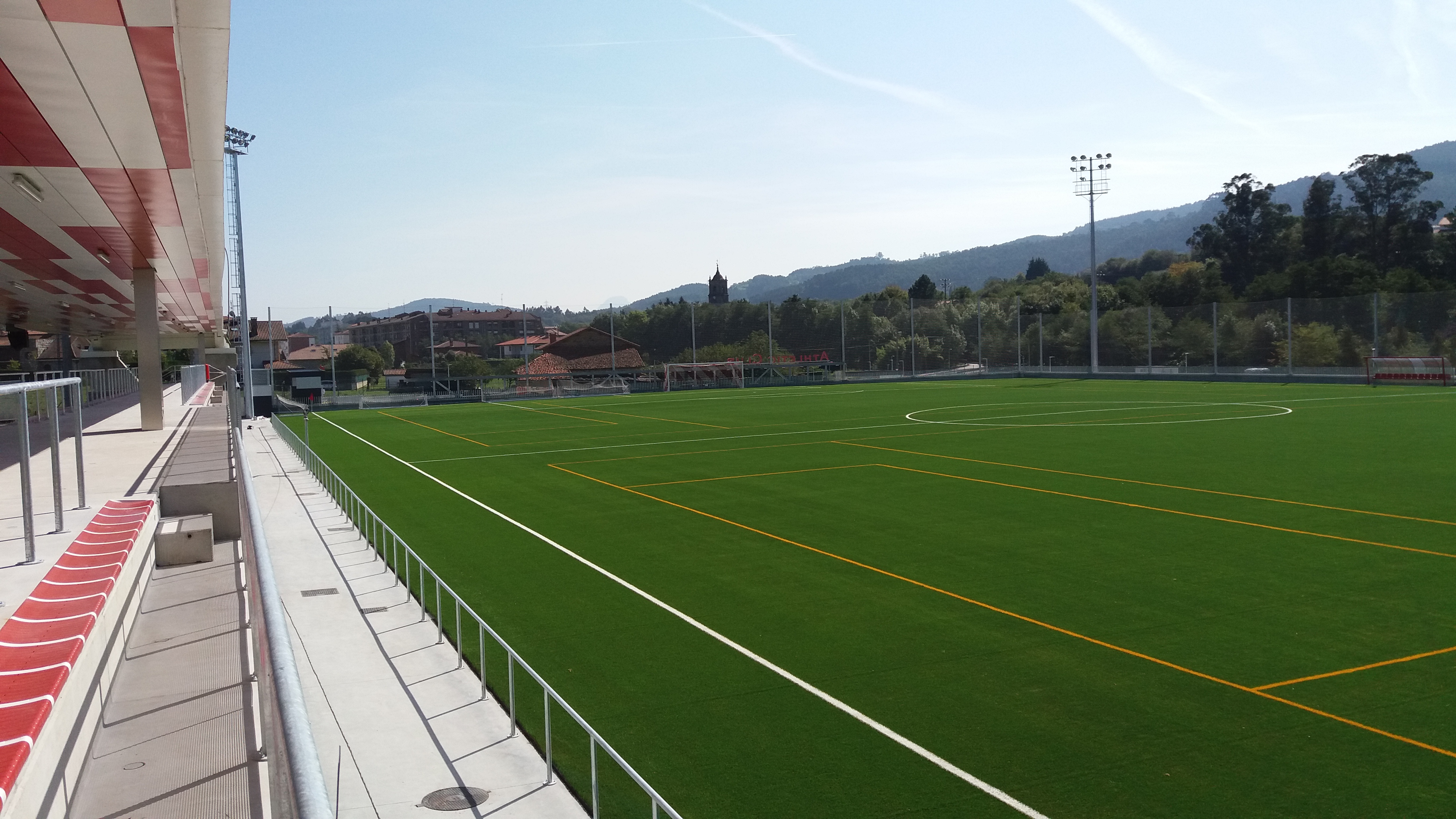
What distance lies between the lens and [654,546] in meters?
16.0

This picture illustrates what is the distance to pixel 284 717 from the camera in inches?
91.1

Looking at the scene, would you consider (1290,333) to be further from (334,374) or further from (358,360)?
(358,360)

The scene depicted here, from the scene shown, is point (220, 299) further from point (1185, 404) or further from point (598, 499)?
point (1185, 404)

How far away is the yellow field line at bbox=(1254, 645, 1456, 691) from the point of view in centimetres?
908

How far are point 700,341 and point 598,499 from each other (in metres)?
65.9

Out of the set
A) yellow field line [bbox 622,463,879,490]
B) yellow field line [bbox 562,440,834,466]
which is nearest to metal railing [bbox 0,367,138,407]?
yellow field line [bbox 562,440,834,466]

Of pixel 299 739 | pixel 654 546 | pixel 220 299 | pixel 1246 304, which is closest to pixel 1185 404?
pixel 1246 304

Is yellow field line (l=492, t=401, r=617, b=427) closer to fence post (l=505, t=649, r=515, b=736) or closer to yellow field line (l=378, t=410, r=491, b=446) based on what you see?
yellow field line (l=378, t=410, r=491, b=446)

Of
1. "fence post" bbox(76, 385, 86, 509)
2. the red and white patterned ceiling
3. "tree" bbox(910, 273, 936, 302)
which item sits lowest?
"fence post" bbox(76, 385, 86, 509)

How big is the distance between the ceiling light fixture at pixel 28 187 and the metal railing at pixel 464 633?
595 cm

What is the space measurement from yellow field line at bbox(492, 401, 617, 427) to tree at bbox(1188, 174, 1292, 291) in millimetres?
81737

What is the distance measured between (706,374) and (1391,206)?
2787 inches

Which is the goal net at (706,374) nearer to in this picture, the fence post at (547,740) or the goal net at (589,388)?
the goal net at (589,388)

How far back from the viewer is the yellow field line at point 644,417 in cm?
3869
